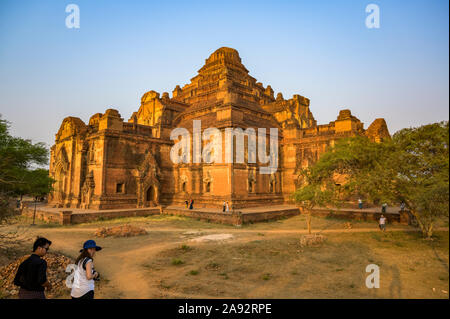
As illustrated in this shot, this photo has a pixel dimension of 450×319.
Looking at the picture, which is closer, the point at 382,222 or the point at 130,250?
the point at 130,250

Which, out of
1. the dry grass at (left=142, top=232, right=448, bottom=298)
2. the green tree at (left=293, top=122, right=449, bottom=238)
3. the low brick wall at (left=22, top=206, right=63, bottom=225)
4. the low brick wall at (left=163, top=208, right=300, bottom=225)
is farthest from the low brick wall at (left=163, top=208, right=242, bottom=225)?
the low brick wall at (left=22, top=206, right=63, bottom=225)

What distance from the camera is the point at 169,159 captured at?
30.5 meters

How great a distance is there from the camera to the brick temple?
2512 cm

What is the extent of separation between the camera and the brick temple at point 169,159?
25.1 metres

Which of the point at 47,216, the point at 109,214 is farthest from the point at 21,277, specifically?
the point at 47,216

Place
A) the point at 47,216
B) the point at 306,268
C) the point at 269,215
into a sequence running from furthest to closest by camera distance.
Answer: the point at 47,216, the point at 269,215, the point at 306,268

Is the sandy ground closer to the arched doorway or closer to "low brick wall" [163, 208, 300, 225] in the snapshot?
"low brick wall" [163, 208, 300, 225]

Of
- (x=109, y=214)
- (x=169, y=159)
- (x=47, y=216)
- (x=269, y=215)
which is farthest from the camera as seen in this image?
(x=169, y=159)

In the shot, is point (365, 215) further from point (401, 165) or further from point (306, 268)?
point (306, 268)

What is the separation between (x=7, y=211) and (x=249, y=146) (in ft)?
66.5

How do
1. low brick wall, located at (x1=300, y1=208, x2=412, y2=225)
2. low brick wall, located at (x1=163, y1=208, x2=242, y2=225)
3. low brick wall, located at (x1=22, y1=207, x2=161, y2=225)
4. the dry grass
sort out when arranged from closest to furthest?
the dry grass, low brick wall, located at (x1=300, y1=208, x2=412, y2=225), low brick wall, located at (x1=163, y1=208, x2=242, y2=225), low brick wall, located at (x1=22, y1=207, x2=161, y2=225)

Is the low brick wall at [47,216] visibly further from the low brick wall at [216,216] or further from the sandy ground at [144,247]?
the low brick wall at [216,216]

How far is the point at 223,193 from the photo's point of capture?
80.5 ft
